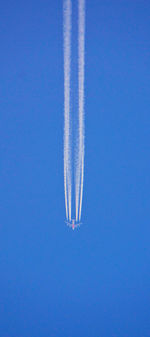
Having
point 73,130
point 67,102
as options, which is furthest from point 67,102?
point 73,130

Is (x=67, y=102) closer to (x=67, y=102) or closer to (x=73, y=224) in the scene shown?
(x=67, y=102)

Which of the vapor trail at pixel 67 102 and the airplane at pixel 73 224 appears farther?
the airplane at pixel 73 224

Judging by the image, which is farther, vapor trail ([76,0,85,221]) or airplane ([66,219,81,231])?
airplane ([66,219,81,231])

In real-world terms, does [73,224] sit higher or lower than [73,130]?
lower

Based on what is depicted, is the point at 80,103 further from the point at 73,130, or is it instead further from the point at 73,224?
the point at 73,224

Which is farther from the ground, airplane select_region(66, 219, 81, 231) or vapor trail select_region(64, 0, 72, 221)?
vapor trail select_region(64, 0, 72, 221)

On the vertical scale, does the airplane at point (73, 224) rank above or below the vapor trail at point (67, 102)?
below

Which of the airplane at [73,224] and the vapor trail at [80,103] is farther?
the airplane at [73,224]

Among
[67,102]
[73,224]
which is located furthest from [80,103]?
[73,224]
